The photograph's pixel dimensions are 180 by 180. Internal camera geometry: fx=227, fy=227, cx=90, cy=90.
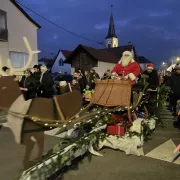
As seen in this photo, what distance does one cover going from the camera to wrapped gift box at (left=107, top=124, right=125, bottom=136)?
16.0 feet

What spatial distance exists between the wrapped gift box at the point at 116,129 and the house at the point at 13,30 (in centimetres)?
1314

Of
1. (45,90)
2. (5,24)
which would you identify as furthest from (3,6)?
(45,90)

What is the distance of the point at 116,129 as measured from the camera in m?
4.94

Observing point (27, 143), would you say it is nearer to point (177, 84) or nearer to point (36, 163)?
point (36, 163)

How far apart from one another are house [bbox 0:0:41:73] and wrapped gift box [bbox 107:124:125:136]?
13142mm

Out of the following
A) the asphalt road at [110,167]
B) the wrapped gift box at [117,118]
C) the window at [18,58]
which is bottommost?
the asphalt road at [110,167]

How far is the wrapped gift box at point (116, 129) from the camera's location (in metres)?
4.89

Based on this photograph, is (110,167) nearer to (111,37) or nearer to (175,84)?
(175,84)

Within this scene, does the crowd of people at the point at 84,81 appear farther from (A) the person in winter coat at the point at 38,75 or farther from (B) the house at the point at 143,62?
(B) the house at the point at 143,62

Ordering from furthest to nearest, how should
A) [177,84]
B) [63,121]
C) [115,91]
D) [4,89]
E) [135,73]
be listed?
1. [177,84]
2. [135,73]
3. [115,91]
4. [63,121]
5. [4,89]

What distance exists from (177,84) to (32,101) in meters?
6.23

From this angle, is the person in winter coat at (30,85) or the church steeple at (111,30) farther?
the church steeple at (111,30)

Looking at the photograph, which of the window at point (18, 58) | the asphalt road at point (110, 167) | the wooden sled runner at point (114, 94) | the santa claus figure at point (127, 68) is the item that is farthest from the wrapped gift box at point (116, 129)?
the window at point (18, 58)

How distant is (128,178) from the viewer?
12.0 ft
